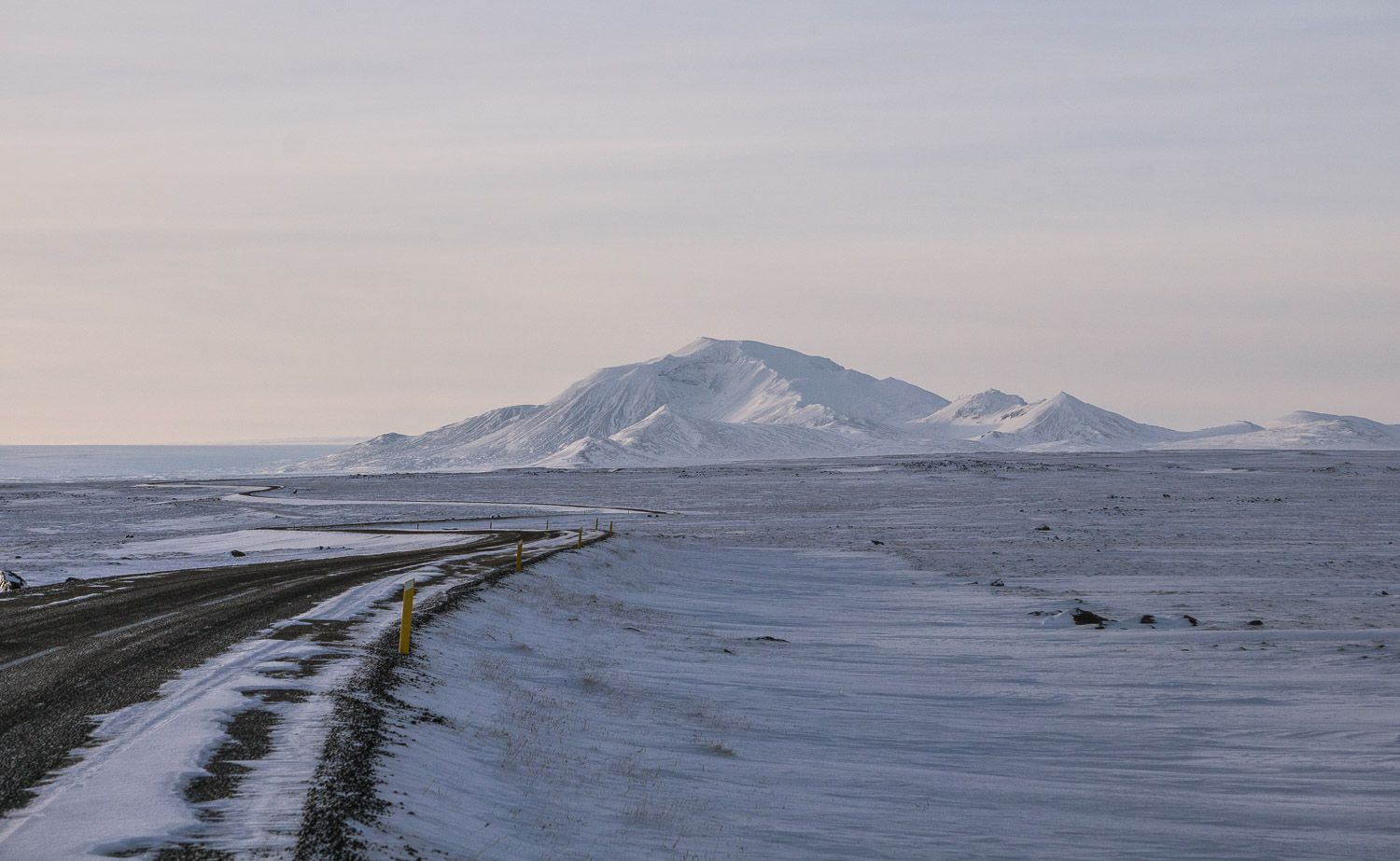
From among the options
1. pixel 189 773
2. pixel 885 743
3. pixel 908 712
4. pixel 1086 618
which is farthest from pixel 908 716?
pixel 189 773

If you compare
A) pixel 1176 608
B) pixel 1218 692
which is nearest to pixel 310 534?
pixel 1176 608

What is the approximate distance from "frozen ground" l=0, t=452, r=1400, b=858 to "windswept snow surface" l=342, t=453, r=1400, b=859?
6 centimetres

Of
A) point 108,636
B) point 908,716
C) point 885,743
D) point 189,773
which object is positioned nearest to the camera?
point 189,773

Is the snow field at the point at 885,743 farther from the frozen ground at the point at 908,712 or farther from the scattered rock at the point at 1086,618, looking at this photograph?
the scattered rock at the point at 1086,618

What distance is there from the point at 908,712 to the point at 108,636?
1253 centimetres

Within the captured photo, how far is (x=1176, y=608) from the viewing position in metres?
25.8

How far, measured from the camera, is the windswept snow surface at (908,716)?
1015cm

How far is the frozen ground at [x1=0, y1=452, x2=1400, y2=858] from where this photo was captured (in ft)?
33.4

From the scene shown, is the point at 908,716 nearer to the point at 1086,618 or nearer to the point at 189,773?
the point at 1086,618

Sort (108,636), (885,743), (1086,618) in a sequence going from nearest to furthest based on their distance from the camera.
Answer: (885,743) → (108,636) → (1086,618)

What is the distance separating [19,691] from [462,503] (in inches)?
3154

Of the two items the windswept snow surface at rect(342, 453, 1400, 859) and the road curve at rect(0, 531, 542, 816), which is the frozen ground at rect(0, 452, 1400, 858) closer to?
the windswept snow surface at rect(342, 453, 1400, 859)

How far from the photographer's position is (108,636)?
15633 mm

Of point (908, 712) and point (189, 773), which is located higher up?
point (189, 773)
